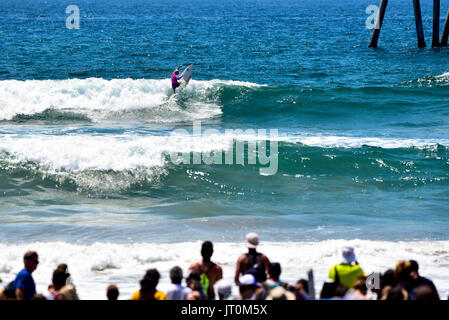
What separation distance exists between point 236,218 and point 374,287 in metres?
5.85

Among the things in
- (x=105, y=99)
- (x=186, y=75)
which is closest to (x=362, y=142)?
(x=186, y=75)

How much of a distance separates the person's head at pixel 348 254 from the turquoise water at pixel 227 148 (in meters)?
4.40

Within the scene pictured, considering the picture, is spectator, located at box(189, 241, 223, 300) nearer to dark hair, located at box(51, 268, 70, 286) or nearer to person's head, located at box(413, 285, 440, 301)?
dark hair, located at box(51, 268, 70, 286)

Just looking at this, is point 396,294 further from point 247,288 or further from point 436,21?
point 436,21

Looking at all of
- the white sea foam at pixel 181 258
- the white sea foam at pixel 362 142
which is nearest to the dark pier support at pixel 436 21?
the white sea foam at pixel 362 142

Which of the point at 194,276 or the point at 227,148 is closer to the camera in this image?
the point at 194,276

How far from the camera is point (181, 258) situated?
33.4 ft

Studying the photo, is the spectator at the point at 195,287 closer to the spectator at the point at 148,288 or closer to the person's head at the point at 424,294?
the spectator at the point at 148,288

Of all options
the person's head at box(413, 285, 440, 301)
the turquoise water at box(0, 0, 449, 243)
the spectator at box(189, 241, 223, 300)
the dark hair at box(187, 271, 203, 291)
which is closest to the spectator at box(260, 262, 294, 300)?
the dark hair at box(187, 271, 203, 291)

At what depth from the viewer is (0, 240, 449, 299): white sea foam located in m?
9.51

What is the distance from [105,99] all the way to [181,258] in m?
16.2

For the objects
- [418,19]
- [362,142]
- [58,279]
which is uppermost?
[418,19]

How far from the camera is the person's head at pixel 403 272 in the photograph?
6254 mm

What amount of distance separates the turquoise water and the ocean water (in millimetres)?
62
